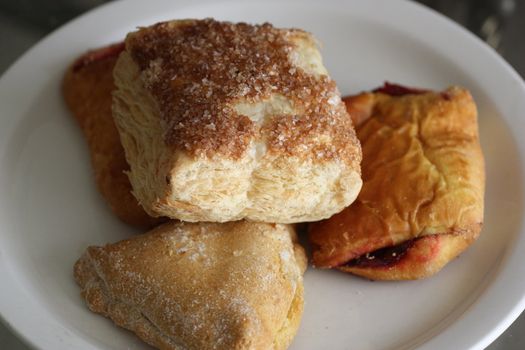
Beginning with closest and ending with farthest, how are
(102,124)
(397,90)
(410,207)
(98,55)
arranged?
(410,207), (102,124), (397,90), (98,55)

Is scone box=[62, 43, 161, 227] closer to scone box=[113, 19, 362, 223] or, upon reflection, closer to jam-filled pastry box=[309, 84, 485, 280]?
scone box=[113, 19, 362, 223]

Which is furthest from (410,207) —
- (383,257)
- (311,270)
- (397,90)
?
(397,90)

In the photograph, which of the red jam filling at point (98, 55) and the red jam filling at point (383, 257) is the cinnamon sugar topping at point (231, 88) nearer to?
the red jam filling at point (383, 257)

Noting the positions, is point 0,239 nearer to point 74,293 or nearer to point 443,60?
point 74,293

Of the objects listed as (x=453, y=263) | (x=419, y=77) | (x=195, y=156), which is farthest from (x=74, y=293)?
(x=419, y=77)

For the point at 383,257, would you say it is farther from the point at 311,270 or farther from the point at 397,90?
the point at 397,90

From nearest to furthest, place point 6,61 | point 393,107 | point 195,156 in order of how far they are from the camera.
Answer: point 195,156 < point 393,107 < point 6,61
